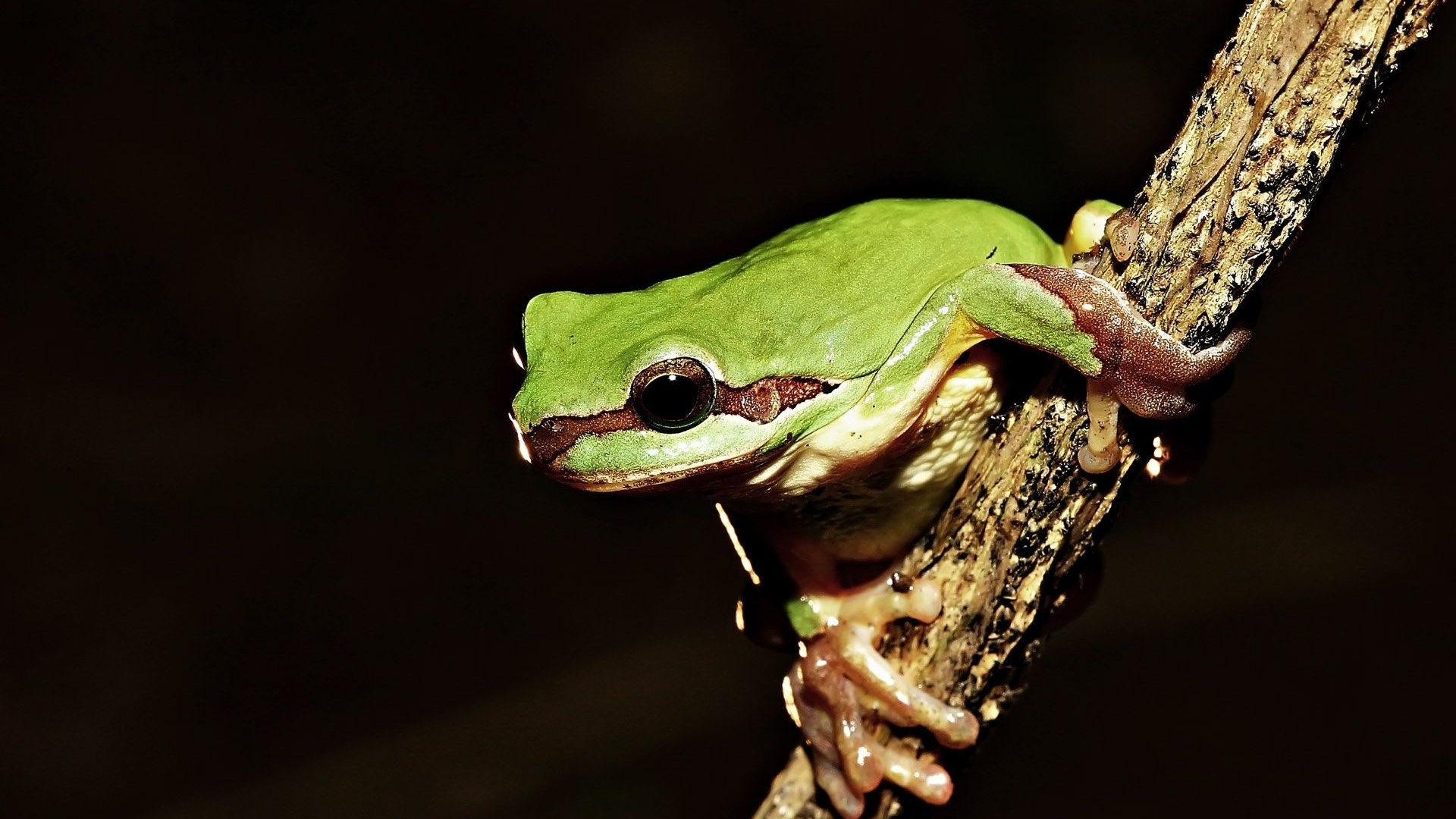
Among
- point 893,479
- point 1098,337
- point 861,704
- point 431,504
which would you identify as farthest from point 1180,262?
point 431,504

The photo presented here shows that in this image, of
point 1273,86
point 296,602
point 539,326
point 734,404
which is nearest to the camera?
point 1273,86

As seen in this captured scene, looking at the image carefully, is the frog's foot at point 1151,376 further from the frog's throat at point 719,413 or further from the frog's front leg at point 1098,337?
the frog's throat at point 719,413

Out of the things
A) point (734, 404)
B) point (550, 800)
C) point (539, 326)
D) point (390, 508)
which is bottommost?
point (734, 404)

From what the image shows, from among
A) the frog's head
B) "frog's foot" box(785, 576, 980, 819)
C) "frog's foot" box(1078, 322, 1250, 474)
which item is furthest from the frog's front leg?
"frog's foot" box(785, 576, 980, 819)

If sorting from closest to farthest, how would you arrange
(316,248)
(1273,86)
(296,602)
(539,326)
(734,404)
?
(1273,86) < (734,404) < (539,326) < (316,248) < (296,602)

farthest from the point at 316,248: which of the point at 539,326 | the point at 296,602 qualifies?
the point at 539,326

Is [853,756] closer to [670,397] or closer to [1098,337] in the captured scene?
[670,397]

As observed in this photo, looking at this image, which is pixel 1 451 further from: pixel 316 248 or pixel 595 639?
pixel 595 639

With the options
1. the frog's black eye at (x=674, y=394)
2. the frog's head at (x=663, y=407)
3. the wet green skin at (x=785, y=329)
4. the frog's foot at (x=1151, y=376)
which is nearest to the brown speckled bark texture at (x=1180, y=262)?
the frog's foot at (x=1151, y=376)
